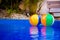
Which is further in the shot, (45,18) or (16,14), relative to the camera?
(16,14)

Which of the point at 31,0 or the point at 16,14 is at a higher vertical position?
the point at 31,0

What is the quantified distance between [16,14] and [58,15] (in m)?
1.93

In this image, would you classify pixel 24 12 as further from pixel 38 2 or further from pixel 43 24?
pixel 43 24

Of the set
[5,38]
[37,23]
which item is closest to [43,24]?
[37,23]

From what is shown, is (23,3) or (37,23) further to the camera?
(23,3)

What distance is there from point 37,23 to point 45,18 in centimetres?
37

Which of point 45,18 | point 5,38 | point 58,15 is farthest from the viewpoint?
point 58,15

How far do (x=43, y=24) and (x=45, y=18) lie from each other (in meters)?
0.28

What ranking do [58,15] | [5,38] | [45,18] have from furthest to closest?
[58,15], [45,18], [5,38]

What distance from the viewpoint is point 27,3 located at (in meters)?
8.81

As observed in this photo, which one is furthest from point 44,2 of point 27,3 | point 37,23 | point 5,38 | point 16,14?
point 5,38

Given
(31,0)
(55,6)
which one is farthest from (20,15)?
(55,6)

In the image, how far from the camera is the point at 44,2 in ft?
30.1

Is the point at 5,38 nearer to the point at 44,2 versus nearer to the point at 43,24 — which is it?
the point at 43,24
